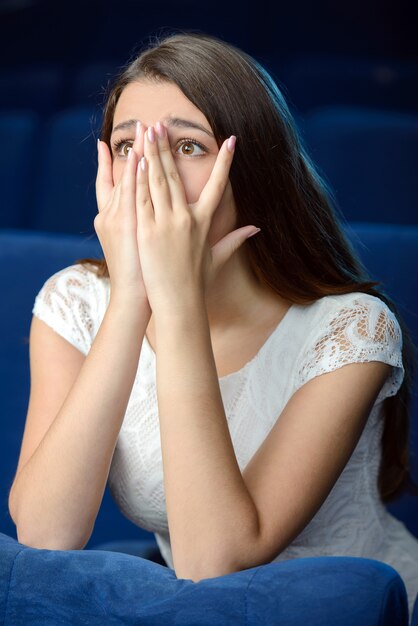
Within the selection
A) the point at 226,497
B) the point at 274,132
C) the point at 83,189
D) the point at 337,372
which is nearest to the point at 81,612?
the point at 226,497

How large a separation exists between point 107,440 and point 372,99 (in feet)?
8.68

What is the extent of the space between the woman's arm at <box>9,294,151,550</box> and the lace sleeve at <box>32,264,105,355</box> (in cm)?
22

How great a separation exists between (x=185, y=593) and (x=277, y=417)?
50 centimetres

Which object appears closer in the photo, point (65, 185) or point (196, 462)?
point (196, 462)

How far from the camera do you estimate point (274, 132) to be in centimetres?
127

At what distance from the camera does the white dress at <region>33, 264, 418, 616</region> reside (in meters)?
1.27

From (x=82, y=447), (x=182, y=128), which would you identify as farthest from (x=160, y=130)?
(x=82, y=447)

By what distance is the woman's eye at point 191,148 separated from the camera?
1.19m

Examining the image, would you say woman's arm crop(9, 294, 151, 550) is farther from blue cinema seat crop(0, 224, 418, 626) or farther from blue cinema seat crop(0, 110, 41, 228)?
blue cinema seat crop(0, 110, 41, 228)

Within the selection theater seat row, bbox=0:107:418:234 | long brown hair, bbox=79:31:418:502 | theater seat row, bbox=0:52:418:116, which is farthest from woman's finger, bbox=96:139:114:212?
theater seat row, bbox=0:52:418:116

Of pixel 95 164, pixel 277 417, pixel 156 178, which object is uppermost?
pixel 156 178

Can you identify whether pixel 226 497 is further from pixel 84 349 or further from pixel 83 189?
pixel 83 189

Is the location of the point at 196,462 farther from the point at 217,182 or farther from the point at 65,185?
the point at 65,185

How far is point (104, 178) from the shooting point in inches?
49.5
